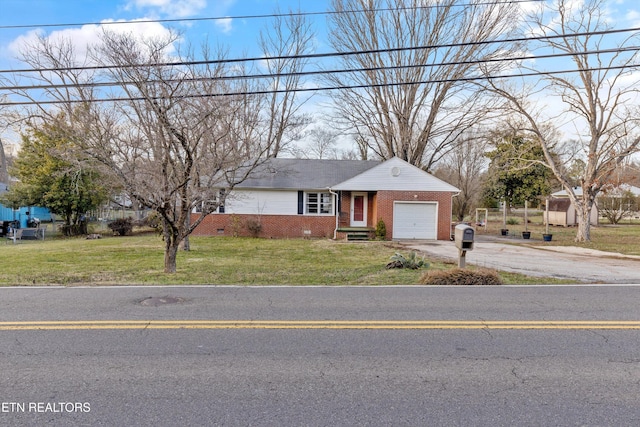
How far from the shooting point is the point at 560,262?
43.6 ft

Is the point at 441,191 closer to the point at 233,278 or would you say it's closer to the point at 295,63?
the point at 295,63

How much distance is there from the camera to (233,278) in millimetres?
9695

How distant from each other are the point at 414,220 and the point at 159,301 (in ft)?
58.4

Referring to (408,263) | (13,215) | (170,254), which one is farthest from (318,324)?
(13,215)

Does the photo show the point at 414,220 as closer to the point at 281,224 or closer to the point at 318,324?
the point at 281,224

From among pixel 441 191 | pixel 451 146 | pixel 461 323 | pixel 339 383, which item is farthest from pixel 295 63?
pixel 339 383

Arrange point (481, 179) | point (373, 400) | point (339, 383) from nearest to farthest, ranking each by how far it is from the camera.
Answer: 1. point (373, 400)
2. point (339, 383)
3. point (481, 179)

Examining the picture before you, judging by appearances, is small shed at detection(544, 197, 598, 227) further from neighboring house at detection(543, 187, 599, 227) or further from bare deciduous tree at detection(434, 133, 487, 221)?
bare deciduous tree at detection(434, 133, 487, 221)

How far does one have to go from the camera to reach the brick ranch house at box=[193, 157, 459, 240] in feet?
74.2

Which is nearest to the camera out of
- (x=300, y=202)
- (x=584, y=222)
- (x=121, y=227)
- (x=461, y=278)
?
(x=461, y=278)

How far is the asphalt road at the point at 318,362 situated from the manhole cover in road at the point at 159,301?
33mm

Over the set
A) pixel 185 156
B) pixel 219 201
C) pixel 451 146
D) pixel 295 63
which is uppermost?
pixel 295 63

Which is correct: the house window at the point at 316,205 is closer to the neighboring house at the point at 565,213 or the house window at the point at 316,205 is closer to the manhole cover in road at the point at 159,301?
the manhole cover in road at the point at 159,301

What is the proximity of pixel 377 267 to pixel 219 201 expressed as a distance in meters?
4.74
